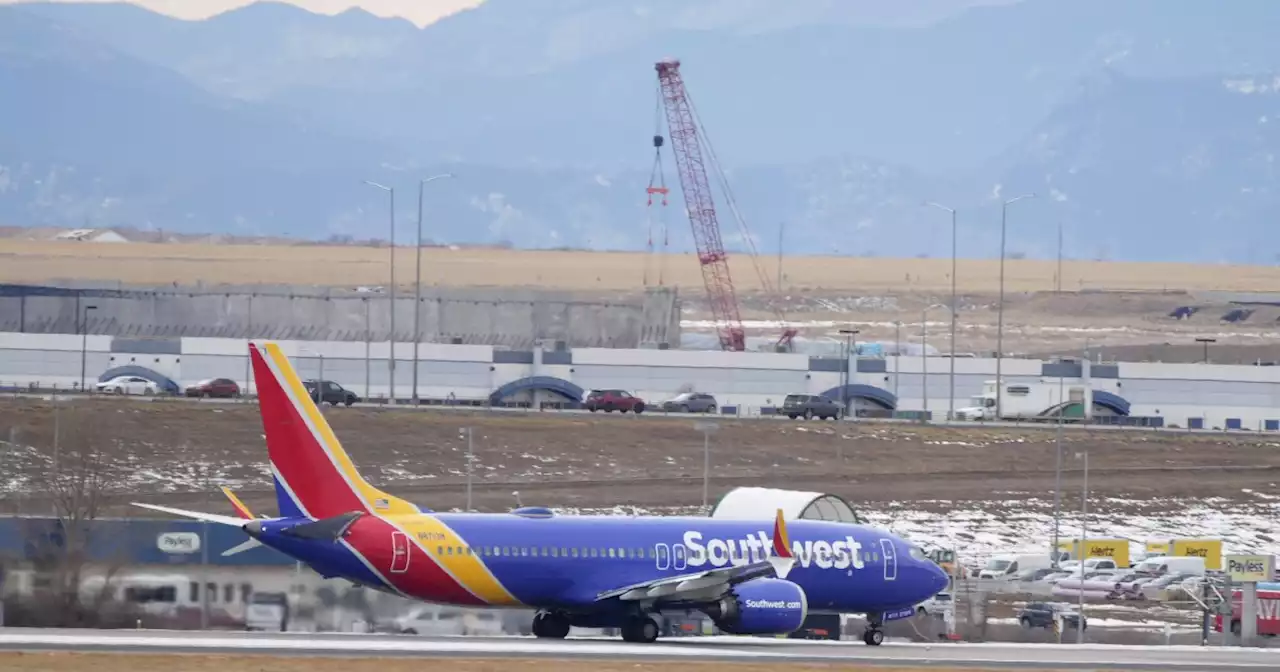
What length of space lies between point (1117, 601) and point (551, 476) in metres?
27.9

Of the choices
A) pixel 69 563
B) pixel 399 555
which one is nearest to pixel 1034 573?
pixel 399 555

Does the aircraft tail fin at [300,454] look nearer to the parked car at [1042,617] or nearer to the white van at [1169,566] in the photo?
the parked car at [1042,617]

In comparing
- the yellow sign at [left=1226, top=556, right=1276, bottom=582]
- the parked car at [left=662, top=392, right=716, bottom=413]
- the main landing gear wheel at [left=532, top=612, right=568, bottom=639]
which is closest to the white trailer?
the parked car at [left=662, top=392, right=716, bottom=413]

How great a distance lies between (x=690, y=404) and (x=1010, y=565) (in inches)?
1922

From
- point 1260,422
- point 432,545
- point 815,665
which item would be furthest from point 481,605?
point 1260,422

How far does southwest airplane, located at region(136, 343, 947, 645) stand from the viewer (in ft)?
158

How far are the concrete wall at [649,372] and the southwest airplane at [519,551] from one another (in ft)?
266

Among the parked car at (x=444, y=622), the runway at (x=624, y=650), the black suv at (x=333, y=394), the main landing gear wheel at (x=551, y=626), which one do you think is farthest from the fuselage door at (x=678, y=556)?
the black suv at (x=333, y=394)

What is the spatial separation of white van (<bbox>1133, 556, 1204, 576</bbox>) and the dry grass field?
134 feet

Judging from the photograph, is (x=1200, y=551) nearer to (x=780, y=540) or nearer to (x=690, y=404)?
(x=780, y=540)

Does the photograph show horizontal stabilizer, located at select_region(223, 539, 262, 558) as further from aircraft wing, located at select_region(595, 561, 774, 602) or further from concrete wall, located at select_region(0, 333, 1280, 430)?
concrete wall, located at select_region(0, 333, 1280, 430)

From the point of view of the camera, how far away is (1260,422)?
445 ft

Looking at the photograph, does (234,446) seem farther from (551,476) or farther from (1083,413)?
(1083,413)

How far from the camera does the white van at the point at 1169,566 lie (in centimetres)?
8188
